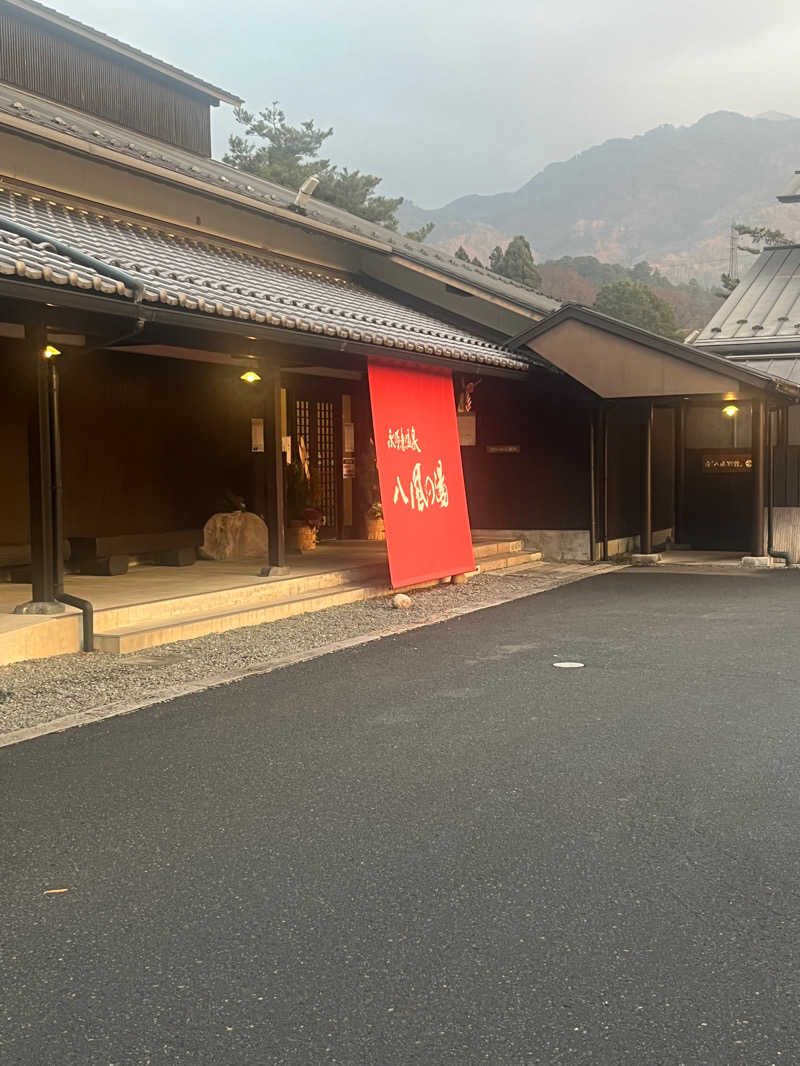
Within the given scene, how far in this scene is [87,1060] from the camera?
2.45 m

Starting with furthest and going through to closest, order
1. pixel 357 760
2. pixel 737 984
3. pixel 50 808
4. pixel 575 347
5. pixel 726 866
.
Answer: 1. pixel 575 347
2. pixel 357 760
3. pixel 50 808
4. pixel 726 866
5. pixel 737 984

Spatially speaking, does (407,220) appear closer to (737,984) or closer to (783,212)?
(783,212)

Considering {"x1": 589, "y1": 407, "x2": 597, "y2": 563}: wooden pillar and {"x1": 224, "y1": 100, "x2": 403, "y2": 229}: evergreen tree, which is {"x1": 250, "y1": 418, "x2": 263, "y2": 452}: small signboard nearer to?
{"x1": 589, "y1": 407, "x2": 597, "y2": 563}: wooden pillar

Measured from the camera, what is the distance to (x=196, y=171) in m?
12.9

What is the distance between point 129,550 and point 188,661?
13.1 ft

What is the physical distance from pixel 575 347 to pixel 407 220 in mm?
182295

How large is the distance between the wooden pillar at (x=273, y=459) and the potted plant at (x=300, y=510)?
108 inches

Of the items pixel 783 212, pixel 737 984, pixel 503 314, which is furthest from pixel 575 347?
pixel 783 212

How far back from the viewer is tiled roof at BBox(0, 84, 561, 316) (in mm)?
10905

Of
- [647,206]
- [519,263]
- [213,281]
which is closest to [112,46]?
[213,281]

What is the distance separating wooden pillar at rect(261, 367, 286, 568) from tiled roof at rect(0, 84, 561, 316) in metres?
3.12

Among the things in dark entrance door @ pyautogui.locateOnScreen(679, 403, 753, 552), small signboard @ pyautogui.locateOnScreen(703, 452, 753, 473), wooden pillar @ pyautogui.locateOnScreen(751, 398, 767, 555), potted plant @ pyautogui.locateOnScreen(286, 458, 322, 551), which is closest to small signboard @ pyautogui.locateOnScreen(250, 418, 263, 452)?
potted plant @ pyautogui.locateOnScreen(286, 458, 322, 551)

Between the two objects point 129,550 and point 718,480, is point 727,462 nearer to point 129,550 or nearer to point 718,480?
point 718,480

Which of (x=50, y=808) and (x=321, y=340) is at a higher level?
(x=321, y=340)
